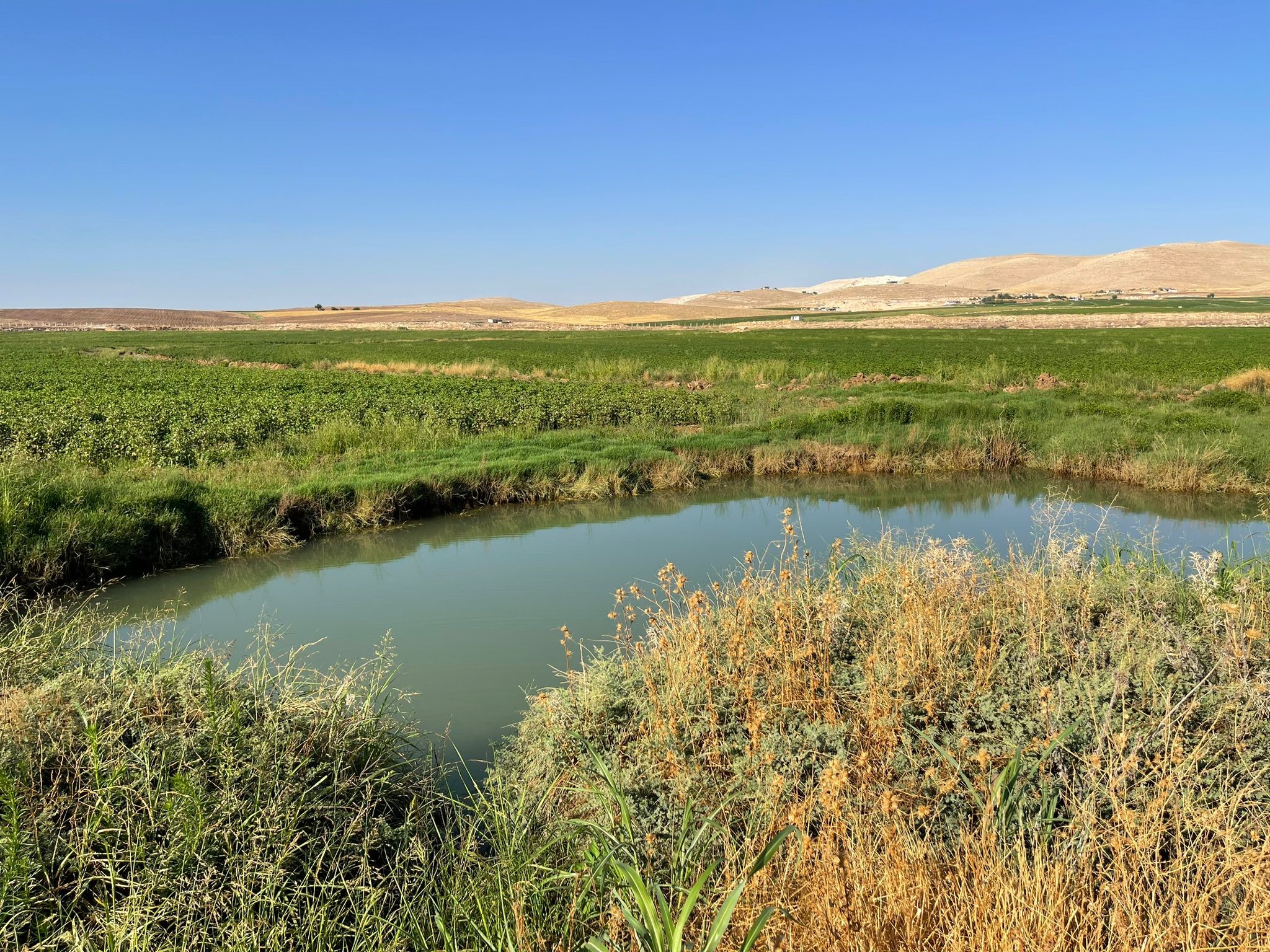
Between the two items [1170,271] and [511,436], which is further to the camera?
[1170,271]

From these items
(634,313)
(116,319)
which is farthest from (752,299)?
(116,319)

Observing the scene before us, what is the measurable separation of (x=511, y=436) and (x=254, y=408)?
22.9 ft

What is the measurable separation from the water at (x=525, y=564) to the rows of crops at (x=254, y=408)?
A: 463cm

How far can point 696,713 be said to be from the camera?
183 inches

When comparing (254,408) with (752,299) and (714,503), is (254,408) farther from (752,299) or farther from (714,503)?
(752,299)

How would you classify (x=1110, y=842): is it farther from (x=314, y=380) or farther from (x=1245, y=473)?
(x=314, y=380)

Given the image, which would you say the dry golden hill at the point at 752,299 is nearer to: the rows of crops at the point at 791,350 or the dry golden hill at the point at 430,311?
the dry golden hill at the point at 430,311

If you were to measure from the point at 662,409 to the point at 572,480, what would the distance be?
6543 mm

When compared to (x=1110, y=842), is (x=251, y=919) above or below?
below

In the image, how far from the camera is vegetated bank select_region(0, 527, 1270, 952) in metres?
2.93

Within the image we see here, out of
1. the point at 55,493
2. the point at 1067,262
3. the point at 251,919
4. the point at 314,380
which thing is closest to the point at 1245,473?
the point at 251,919

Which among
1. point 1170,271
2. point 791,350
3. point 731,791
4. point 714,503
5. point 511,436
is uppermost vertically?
point 1170,271

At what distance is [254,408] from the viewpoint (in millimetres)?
19453

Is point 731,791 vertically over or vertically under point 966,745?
under
